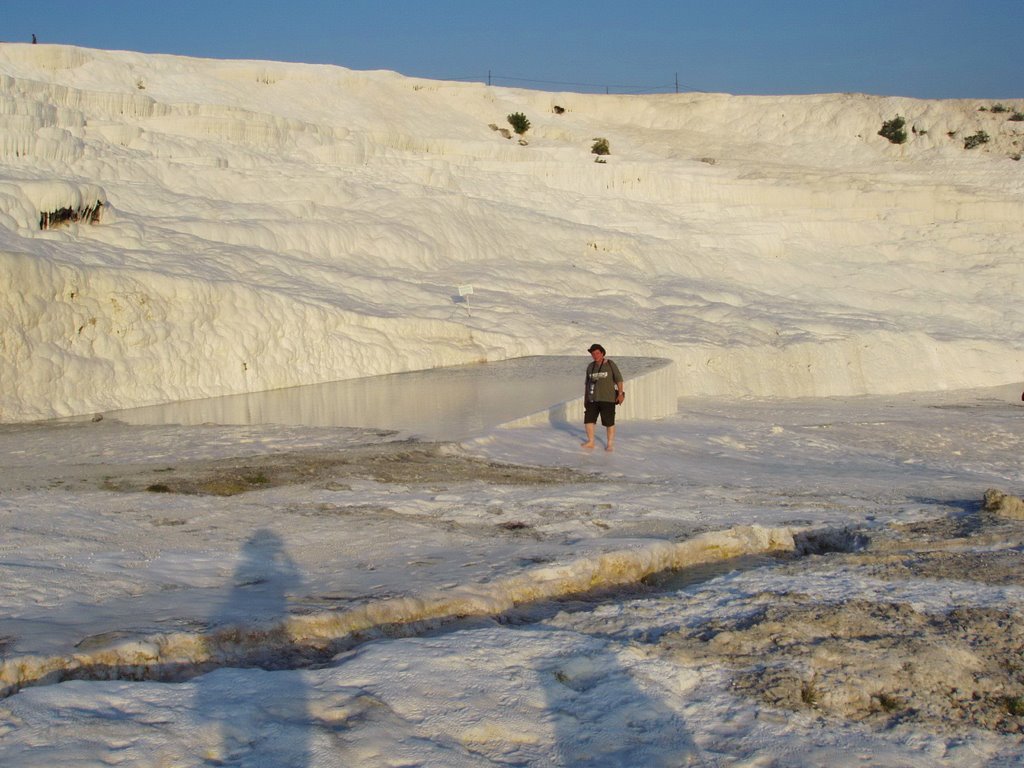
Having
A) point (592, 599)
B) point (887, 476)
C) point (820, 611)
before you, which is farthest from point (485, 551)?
point (887, 476)

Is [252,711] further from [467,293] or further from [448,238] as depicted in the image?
[448,238]

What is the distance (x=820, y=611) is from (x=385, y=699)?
7.22 feet

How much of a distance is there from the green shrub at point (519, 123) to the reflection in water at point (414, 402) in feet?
67.7

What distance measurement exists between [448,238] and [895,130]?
24.0 meters

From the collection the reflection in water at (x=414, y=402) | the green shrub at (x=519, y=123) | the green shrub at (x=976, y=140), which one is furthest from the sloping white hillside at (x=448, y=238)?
the reflection in water at (x=414, y=402)

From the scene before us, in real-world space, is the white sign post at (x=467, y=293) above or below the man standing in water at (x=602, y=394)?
above

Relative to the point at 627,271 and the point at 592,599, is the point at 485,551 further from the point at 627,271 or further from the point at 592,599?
the point at 627,271

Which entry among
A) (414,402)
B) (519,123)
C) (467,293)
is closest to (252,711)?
(414,402)

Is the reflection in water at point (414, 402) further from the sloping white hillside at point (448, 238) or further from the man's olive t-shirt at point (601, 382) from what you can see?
the man's olive t-shirt at point (601, 382)

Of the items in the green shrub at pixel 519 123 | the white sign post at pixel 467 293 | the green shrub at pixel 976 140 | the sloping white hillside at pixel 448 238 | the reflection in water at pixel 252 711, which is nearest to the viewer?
the reflection in water at pixel 252 711

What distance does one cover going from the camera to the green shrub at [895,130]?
40016 mm

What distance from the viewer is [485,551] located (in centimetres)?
609

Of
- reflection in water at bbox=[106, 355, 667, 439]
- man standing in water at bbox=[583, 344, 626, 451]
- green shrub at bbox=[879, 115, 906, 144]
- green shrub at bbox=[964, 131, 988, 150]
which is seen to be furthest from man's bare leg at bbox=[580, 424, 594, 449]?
green shrub at bbox=[964, 131, 988, 150]

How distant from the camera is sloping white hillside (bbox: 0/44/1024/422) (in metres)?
14.5
